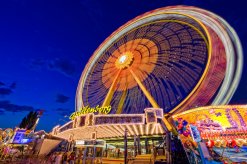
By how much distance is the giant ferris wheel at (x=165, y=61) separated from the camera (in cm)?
2167

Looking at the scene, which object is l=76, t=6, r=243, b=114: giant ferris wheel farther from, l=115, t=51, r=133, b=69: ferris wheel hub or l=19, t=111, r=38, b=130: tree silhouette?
l=19, t=111, r=38, b=130: tree silhouette

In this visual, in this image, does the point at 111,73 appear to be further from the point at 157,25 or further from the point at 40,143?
the point at 40,143

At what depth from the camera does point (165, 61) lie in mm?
28188

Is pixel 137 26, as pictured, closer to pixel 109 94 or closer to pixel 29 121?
pixel 109 94

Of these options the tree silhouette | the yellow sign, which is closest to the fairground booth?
the yellow sign

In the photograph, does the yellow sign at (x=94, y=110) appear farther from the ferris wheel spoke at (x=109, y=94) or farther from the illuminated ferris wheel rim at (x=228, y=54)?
the illuminated ferris wheel rim at (x=228, y=54)

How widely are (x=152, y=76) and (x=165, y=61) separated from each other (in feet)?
12.1

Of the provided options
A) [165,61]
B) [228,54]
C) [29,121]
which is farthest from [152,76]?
[29,121]

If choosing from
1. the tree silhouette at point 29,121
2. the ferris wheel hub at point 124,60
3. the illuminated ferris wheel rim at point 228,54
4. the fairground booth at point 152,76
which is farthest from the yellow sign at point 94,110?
the tree silhouette at point 29,121

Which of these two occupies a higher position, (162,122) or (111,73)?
(111,73)

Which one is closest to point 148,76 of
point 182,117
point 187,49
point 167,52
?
point 167,52

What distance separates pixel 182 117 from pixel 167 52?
1722 centimetres

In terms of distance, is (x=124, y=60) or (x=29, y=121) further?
(x=29, y=121)

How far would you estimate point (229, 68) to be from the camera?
21281 mm
